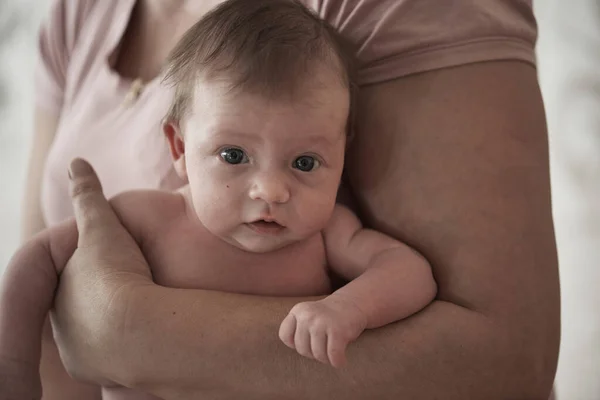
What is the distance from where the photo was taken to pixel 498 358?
692mm

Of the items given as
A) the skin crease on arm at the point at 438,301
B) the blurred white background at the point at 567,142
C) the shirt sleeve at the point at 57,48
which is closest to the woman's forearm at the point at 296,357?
the skin crease on arm at the point at 438,301

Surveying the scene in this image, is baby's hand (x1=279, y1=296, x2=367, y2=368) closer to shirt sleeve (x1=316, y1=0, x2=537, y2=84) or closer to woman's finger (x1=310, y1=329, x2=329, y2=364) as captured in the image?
woman's finger (x1=310, y1=329, x2=329, y2=364)

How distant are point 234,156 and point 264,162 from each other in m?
0.04

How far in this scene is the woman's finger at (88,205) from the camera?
78 cm

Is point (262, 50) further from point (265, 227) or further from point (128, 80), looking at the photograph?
point (128, 80)

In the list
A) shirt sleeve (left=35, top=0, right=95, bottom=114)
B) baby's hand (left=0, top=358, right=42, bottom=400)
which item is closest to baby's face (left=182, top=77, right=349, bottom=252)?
baby's hand (left=0, top=358, right=42, bottom=400)

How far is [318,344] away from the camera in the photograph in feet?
2.00

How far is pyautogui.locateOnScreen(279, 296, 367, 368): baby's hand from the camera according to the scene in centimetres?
61

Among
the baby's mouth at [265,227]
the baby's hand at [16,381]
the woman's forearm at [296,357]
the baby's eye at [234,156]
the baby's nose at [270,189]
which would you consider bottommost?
the baby's hand at [16,381]

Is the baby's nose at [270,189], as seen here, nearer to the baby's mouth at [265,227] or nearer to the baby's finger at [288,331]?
the baby's mouth at [265,227]

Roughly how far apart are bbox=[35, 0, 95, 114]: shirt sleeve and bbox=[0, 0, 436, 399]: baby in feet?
1.40

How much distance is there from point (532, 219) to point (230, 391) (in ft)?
1.24

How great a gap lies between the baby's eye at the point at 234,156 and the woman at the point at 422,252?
0.15 m

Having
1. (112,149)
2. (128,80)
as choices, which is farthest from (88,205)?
(128,80)
